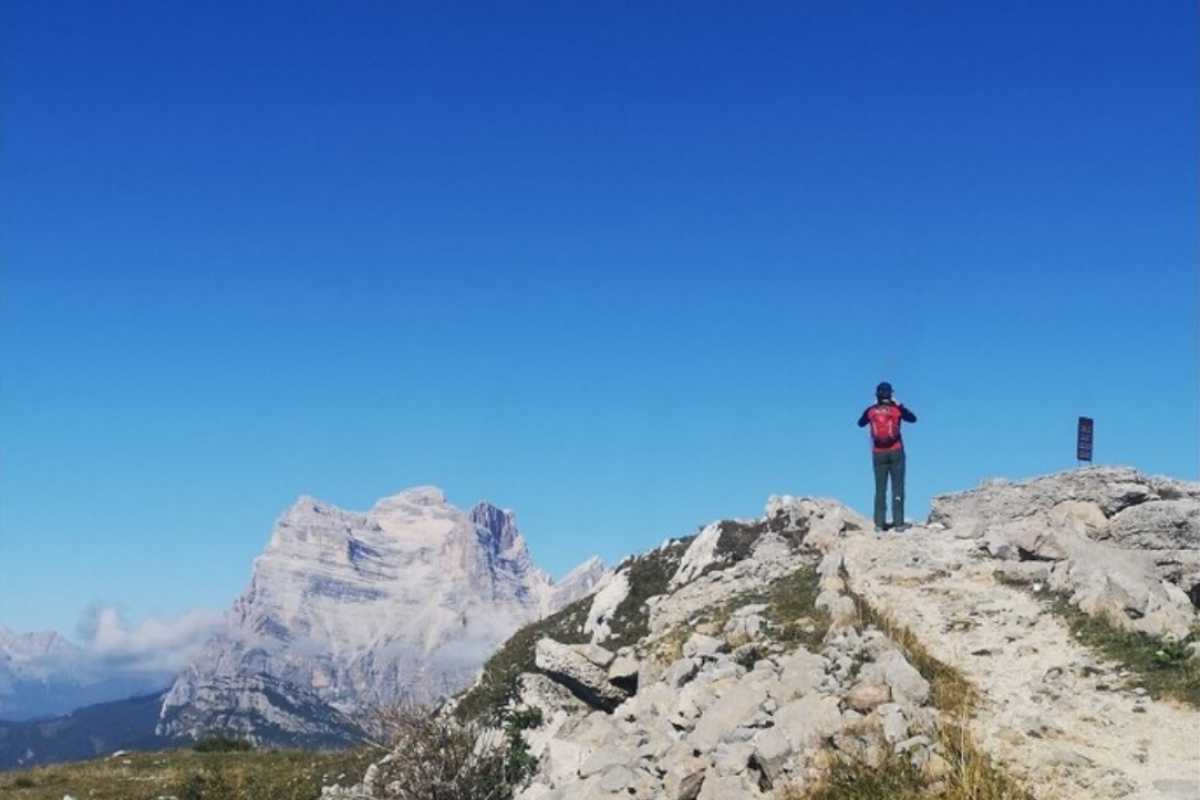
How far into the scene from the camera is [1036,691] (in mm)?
16875

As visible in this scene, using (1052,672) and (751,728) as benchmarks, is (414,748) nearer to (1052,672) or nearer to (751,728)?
(751,728)

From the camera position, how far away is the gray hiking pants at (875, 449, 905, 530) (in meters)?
28.7

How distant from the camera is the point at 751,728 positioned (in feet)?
56.0

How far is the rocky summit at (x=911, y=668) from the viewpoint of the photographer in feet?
48.2

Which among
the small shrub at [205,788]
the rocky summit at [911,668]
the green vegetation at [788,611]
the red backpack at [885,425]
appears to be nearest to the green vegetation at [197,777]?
the small shrub at [205,788]

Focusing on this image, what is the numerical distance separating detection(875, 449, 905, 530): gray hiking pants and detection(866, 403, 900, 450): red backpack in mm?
320

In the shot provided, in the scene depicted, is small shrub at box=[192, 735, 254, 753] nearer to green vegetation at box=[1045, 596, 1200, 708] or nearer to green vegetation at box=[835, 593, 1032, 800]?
green vegetation at box=[835, 593, 1032, 800]

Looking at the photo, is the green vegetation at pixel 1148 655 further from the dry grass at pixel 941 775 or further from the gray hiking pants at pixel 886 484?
the gray hiking pants at pixel 886 484

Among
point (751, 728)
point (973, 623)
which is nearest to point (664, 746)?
point (751, 728)

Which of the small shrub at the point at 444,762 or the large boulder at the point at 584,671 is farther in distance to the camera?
the large boulder at the point at 584,671

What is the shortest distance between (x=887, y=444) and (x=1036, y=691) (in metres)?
12.3

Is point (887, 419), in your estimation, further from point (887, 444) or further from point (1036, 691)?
point (1036, 691)

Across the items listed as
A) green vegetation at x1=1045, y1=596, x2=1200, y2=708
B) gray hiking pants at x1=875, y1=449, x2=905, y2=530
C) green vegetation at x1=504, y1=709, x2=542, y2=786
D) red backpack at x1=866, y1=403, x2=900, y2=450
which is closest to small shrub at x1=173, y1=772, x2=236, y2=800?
green vegetation at x1=504, y1=709, x2=542, y2=786

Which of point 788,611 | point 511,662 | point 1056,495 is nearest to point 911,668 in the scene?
point 788,611
